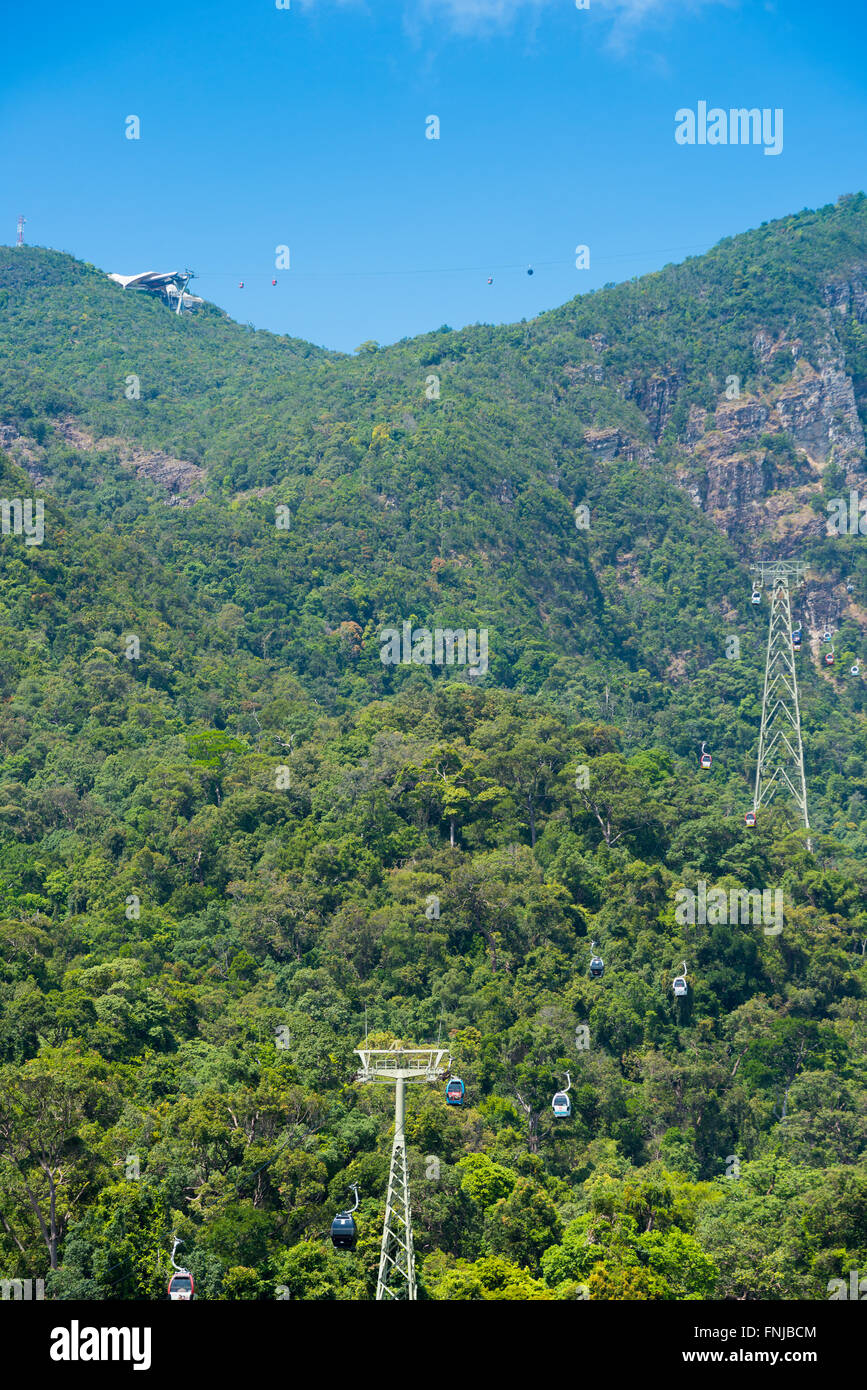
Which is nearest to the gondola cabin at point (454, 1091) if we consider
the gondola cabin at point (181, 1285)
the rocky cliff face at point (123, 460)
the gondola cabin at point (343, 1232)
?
the gondola cabin at point (343, 1232)

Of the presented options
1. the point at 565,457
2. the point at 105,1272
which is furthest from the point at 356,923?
the point at 565,457

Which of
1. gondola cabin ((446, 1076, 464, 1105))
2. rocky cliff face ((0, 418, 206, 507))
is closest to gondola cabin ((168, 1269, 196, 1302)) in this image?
gondola cabin ((446, 1076, 464, 1105))

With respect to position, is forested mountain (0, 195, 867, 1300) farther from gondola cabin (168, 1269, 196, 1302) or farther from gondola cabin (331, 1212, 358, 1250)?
gondola cabin (331, 1212, 358, 1250)

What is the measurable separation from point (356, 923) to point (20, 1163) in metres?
22.9

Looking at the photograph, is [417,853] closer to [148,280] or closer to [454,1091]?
[454,1091]

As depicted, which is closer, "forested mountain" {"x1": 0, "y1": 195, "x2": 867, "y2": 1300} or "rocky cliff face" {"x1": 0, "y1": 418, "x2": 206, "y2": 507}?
"forested mountain" {"x1": 0, "y1": 195, "x2": 867, "y2": 1300}

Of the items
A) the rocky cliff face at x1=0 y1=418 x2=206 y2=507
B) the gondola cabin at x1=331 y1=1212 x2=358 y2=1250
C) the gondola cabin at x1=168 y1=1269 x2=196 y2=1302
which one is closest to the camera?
the gondola cabin at x1=331 y1=1212 x2=358 y2=1250

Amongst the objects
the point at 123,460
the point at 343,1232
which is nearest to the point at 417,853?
the point at 343,1232

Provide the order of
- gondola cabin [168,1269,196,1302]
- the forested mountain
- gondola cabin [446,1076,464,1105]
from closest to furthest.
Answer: gondola cabin [168,1269,196,1302] < gondola cabin [446,1076,464,1105] < the forested mountain

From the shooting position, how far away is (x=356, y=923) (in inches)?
2235

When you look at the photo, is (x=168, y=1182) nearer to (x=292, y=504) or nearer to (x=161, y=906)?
(x=161, y=906)

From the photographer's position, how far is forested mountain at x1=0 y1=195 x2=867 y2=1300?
3688 cm

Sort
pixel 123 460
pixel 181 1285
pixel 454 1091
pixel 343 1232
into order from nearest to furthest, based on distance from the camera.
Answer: pixel 343 1232, pixel 181 1285, pixel 454 1091, pixel 123 460

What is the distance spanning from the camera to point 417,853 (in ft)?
207
